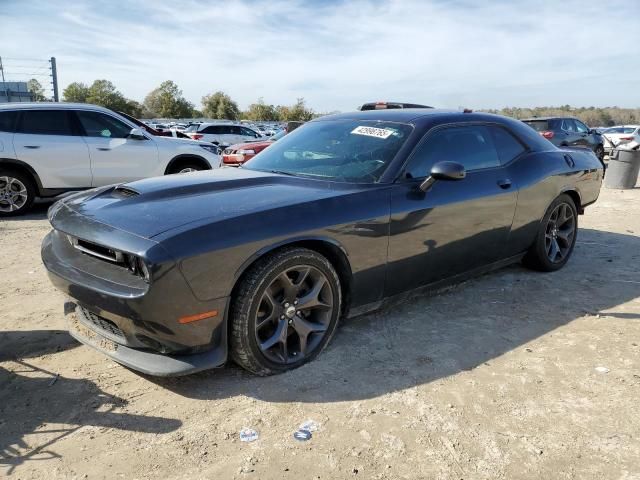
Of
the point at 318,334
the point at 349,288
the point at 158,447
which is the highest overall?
the point at 349,288

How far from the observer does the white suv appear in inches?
298

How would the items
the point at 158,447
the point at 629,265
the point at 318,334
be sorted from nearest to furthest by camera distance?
the point at 158,447 → the point at 318,334 → the point at 629,265

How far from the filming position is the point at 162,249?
2.47 m

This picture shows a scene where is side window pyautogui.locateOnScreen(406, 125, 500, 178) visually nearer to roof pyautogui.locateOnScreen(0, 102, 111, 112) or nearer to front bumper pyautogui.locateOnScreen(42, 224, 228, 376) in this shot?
front bumper pyautogui.locateOnScreen(42, 224, 228, 376)

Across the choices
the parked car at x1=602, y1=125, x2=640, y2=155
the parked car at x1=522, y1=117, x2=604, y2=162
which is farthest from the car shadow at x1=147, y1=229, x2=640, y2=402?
the parked car at x1=602, y1=125, x2=640, y2=155

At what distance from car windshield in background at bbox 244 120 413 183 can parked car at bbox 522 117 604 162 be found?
1267 cm

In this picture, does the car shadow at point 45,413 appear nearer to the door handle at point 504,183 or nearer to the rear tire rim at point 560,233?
the door handle at point 504,183

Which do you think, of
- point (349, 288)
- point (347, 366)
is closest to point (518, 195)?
point (349, 288)

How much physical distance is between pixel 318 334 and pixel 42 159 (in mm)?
6291

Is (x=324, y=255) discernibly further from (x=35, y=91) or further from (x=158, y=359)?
(x=35, y=91)

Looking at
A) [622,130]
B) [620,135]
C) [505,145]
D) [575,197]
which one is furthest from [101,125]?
[622,130]

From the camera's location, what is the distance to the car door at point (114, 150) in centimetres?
805

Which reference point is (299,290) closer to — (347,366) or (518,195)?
(347,366)

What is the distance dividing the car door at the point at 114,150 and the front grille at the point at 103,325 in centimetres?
566
